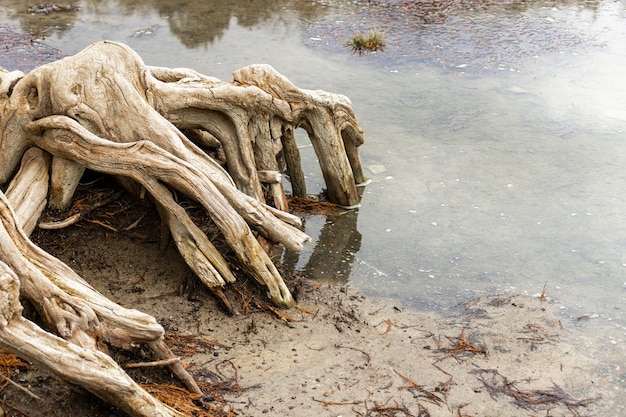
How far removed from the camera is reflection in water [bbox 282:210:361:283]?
25.7 feet

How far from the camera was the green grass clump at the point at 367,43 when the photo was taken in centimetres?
1346

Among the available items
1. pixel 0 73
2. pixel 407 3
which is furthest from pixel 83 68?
pixel 407 3

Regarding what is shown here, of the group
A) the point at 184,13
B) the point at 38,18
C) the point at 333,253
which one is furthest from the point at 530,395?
the point at 38,18

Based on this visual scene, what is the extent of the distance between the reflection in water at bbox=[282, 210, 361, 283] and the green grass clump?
17.2ft

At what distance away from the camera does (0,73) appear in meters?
6.86

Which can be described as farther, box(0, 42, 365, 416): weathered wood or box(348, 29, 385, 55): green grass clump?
box(348, 29, 385, 55): green grass clump

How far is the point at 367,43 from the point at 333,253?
6.21 meters

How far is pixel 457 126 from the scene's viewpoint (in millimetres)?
10891

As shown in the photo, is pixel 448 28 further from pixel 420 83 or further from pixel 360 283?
pixel 360 283

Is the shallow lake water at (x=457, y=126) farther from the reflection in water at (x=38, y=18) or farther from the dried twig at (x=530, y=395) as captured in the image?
the dried twig at (x=530, y=395)

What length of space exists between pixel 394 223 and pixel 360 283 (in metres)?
1.33

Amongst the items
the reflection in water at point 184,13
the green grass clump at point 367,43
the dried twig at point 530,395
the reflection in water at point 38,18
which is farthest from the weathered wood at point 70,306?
the reflection in water at point 38,18

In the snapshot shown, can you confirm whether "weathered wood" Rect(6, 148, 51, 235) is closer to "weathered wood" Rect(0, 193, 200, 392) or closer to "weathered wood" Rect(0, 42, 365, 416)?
"weathered wood" Rect(0, 42, 365, 416)

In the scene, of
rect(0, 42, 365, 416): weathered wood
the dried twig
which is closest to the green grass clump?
rect(0, 42, 365, 416): weathered wood
